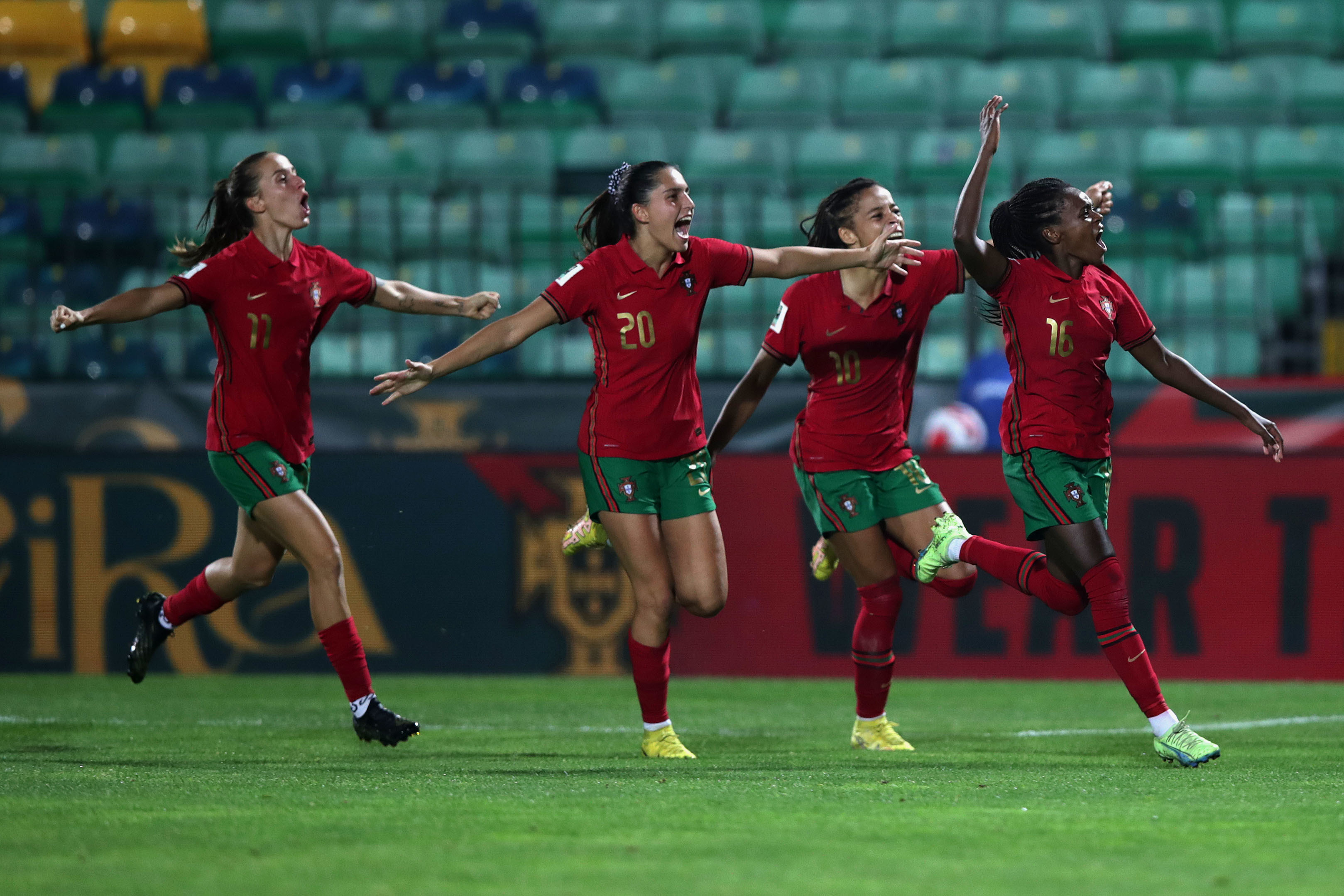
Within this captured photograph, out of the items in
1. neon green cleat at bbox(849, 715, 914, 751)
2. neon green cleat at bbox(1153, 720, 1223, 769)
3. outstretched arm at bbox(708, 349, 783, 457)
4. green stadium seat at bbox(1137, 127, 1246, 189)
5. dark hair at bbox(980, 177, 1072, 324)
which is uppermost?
green stadium seat at bbox(1137, 127, 1246, 189)

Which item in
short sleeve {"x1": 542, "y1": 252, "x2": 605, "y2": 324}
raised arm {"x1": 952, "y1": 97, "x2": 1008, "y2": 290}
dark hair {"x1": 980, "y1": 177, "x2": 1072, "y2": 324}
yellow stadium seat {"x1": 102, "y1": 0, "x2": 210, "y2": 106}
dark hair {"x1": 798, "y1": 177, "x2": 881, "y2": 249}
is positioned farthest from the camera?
yellow stadium seat {"x1": 102, "y1": 0, "x2": 210, "y2": 106}

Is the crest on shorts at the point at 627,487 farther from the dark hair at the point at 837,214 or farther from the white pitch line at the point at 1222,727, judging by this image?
the white pitch line at the point at 1222,727

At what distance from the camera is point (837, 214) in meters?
6.33

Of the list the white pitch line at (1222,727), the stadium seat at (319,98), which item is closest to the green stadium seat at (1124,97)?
the stadium seat at (319,98)

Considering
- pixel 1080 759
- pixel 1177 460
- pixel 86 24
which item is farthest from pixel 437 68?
pixel 1080 759

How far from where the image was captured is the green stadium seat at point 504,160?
12359mm

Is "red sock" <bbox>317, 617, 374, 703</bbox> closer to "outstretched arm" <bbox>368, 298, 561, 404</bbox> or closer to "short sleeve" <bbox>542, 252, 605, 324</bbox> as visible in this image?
"outstretched arm" <bbox>368, 298, 561, 404</bbox>

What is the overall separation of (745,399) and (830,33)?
8343 millimetres

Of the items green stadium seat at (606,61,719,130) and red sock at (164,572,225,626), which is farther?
green stadium seat at (606,61,719,130)

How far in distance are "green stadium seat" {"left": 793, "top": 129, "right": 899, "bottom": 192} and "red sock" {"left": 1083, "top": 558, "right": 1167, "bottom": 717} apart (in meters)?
6.78

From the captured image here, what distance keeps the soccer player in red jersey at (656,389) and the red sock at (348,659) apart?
1.06m

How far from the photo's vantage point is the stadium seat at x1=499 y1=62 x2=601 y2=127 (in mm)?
13289

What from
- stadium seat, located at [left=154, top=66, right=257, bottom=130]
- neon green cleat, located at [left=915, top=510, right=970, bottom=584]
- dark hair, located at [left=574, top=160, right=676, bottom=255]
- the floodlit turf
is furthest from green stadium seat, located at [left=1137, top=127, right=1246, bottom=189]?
stadium seat, located at [left=154, top=66, right=257, bottom=130]

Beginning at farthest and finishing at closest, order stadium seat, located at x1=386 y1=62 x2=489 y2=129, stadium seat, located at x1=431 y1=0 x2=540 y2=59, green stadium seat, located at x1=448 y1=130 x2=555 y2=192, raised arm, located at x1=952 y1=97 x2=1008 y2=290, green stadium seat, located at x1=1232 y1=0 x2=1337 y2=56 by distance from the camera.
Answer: stadium seat, located at x1=431 y1=0 x2=540 y2=59 → green stadium seat, located at x1=1232 y1=0 x2=1337 y2=56 → stadium seat, located at x1=386 y1=62 x2=489 y2=129 → green stadium seat, located at x1=448 y1=130 x2=555 y2=192 → raised arm, located at x1=952 y1=97 x2=1008 y2=290
